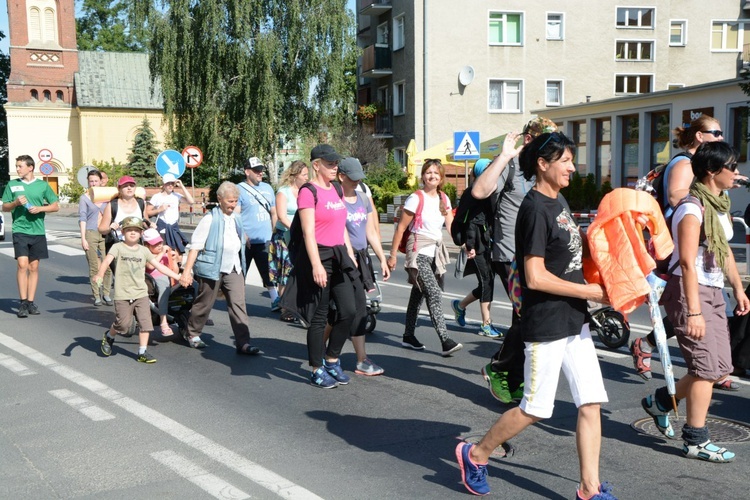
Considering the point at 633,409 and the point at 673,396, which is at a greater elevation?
the point at 673,396

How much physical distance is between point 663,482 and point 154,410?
11.1 ft

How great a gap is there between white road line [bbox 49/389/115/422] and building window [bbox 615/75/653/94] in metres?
41.1

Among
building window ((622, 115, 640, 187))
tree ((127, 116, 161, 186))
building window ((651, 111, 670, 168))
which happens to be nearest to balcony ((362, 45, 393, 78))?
building window ((622, 115, 640, 187))

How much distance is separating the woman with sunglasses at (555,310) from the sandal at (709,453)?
1.05 metres

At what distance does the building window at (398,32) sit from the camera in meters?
42.8

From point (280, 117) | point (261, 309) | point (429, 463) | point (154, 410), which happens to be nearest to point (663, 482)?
point (429, 463)

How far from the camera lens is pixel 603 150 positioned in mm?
31578

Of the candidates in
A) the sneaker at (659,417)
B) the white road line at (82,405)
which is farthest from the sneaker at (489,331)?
the white road line at (82,405)

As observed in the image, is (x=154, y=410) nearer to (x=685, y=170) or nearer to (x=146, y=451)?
(x=146, y=451)

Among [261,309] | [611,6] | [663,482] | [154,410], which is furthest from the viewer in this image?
[611,6]

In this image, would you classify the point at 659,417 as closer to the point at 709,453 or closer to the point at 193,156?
the point at 709,453

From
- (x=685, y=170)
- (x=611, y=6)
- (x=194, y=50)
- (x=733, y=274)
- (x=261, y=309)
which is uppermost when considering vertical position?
(x=611, y=6)

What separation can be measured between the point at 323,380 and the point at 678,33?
41840 millimetres

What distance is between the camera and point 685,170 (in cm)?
561
